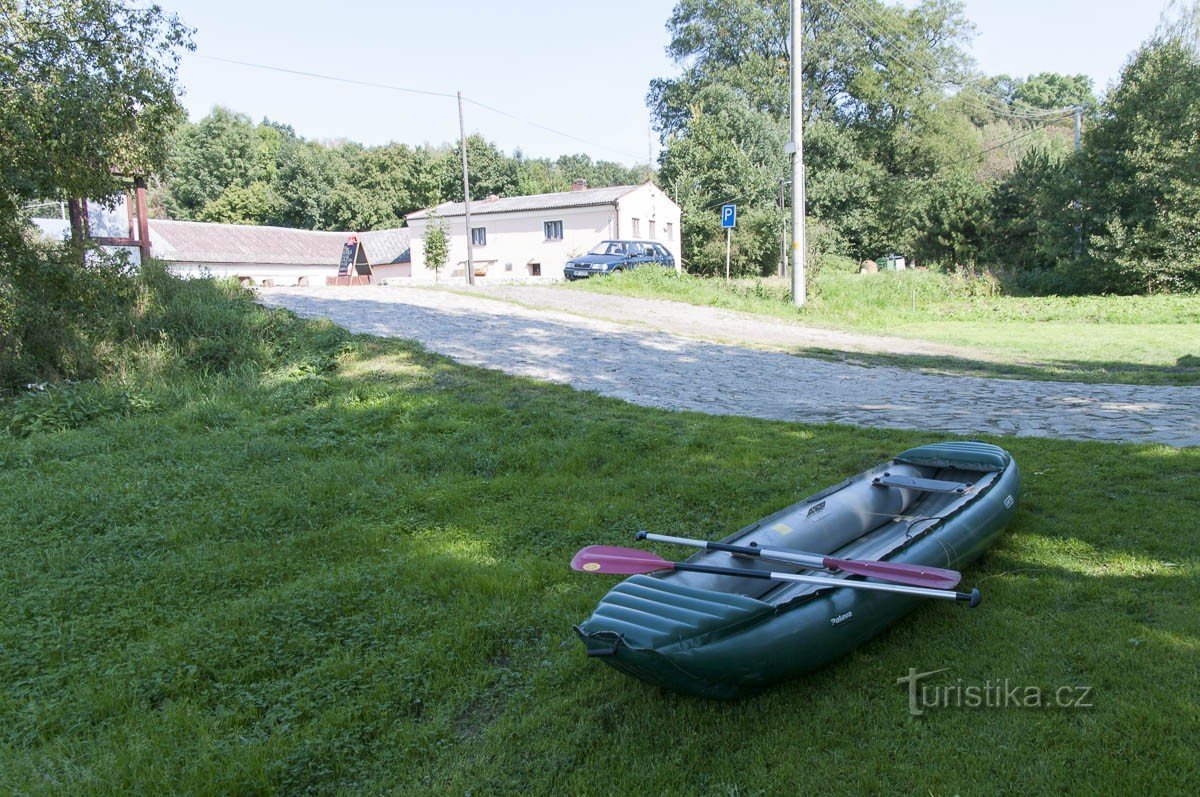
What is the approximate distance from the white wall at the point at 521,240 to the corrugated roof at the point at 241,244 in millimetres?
11741

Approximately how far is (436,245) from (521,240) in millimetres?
4175

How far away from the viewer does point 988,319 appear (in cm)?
2038

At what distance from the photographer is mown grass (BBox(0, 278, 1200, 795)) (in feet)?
9.96

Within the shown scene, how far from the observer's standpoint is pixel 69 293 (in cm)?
1147

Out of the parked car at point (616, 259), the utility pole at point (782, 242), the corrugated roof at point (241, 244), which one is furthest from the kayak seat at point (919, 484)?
the corrugated roof at point (241, 244)

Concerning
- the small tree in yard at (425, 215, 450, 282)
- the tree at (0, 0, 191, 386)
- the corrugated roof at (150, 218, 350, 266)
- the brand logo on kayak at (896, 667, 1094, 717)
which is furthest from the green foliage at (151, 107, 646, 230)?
the brand logo on kayak at (896, 667, 1094, 717)

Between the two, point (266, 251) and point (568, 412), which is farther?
point (266, 251)

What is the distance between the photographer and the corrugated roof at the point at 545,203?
35.8 metres

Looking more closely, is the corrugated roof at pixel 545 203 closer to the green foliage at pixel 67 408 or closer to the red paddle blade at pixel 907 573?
the green foliage at pixel 67 408

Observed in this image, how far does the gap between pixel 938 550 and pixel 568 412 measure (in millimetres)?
4907

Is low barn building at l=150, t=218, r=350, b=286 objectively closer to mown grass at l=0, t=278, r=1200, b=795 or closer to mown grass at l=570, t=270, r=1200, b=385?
mown grass at l=570, t=270, r=1200, b=385

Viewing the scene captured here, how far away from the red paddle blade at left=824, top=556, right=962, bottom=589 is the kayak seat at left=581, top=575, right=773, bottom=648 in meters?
0.65

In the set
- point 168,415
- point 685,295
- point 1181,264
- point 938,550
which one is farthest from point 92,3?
point 1181,264

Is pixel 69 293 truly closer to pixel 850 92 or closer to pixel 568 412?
pixel 568 412
